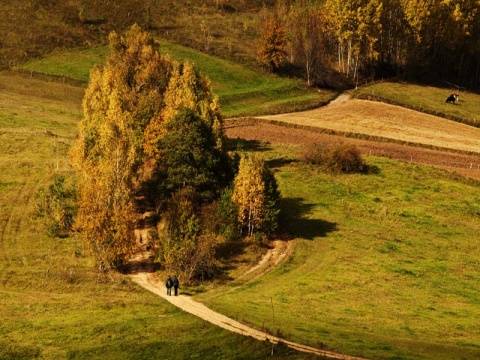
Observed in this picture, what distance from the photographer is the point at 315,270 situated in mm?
67812

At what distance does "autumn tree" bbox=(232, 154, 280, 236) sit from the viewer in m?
74.8

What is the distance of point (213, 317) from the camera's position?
53469mm

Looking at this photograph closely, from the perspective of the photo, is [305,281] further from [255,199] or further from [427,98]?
[427,98]

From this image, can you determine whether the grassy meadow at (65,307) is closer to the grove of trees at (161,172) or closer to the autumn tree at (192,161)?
the grove of trees at (161,172)

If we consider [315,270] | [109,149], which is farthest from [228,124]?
[315,270]

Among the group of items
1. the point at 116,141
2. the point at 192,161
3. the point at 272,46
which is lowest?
the point at 192,161

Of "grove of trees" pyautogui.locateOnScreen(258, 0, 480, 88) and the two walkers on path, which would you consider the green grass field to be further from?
"grove of trees" pyautogui.locateOnScreen(258, 0, 480, 88)

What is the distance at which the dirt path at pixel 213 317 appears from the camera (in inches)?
1838

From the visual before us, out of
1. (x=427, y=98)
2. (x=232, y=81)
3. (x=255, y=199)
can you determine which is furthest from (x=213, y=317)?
(x=427, y=98)

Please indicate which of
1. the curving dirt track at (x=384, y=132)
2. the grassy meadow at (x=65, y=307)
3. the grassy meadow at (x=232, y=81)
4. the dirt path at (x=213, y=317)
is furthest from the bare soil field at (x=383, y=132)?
the dirt path at (x=213, y=317)

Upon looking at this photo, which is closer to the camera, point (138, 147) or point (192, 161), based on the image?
point (192, 161)

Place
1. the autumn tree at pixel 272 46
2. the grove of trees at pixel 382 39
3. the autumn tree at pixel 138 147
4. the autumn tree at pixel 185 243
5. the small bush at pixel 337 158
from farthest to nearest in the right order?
the autumn tree at pixel 272 46
the grove of trees at pixel 382 39
the small bush at pixel 337 158
the autumn tree at pixel 138 147
the autumn tree at pixel 185 243

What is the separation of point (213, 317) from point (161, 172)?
102 ft

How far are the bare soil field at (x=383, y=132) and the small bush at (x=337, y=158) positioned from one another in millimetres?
9739
